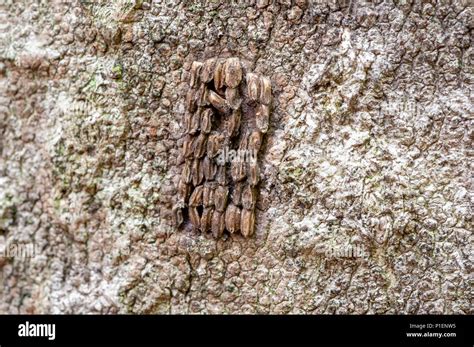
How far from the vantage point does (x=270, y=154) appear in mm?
1057

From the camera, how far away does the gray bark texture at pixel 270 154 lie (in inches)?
39.6

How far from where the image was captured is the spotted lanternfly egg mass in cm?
104

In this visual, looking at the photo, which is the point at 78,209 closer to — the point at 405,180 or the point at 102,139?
the point at 102,139

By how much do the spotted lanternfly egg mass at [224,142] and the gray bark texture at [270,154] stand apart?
0.02 m

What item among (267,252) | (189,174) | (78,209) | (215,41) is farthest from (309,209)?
(78,209)

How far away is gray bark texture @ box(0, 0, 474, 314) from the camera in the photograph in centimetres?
100

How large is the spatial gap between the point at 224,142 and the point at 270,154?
0.08 metres

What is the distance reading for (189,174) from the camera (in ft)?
3.55

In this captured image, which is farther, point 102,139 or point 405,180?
point 102,139

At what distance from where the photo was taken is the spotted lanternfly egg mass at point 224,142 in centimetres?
104

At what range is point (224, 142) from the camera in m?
1.06

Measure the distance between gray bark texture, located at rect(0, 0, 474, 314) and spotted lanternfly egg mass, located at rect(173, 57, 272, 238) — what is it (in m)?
0.02

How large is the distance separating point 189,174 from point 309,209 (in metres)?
0.22
